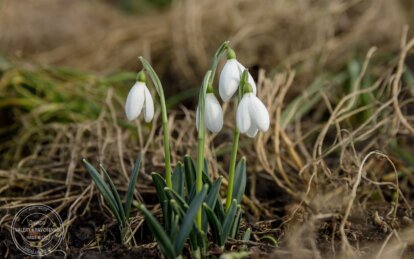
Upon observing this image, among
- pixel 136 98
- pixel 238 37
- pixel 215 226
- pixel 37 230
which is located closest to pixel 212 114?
pixel 136 98

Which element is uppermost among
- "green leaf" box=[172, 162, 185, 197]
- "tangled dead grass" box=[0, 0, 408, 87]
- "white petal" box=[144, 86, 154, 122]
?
"tangled dead grass" box=[0, 0, 408, 87]

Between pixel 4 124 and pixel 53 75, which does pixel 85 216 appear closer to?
pixel 4 124

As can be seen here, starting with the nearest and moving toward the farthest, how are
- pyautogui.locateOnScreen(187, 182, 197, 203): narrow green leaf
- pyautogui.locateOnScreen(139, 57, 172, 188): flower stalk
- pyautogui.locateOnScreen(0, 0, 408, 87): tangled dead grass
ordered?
1. pyautogui.locateOnScreen(139, 57, 172, 188): flower stalk
2. pyautogui.locateOnScreen(187, 182, 197, 203): narrow green leaf
3. pyautogui.locateOnScreen(0, 0, 408, 87): tangled dead grass

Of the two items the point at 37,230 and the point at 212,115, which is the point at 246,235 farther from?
the point at 37,230

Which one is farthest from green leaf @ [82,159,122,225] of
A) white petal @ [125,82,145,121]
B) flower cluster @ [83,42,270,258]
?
white petal @ [125,82,145,121]

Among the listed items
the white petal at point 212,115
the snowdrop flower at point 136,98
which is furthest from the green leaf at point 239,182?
the snowdrop flower at point 136,98

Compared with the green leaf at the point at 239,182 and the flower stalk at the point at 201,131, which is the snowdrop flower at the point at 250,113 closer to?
the flower stalk at the point at 201,131

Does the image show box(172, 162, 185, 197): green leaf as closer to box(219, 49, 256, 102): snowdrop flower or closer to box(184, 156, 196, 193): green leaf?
box(184, 156, 196, 193): green leaf
